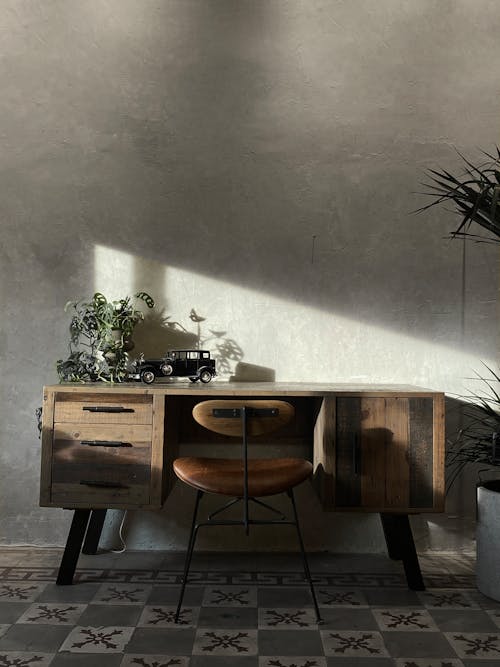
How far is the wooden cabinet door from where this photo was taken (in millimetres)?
2869

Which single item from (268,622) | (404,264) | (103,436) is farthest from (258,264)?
(268,622)

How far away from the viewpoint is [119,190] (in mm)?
3525

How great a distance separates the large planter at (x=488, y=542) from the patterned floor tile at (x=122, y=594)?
143 centimetres

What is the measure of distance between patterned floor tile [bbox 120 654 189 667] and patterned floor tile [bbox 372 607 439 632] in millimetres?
775

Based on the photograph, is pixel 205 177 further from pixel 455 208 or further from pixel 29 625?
pixel 29 625

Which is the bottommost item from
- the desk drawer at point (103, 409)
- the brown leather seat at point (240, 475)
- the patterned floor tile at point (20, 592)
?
the patterned floor tile at point (20, 592)

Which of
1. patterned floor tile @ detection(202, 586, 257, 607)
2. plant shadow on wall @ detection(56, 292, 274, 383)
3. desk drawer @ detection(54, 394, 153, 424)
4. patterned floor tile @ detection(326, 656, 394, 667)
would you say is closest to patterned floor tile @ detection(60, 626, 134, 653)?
patterned floor tile @ detection(202, 586, 257, 607)

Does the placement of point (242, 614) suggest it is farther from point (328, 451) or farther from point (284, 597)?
point (328, 451)

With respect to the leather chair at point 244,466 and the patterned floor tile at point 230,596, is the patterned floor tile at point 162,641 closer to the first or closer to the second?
the leather chair at point 244,466

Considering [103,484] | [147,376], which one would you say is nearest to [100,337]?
[147,376]

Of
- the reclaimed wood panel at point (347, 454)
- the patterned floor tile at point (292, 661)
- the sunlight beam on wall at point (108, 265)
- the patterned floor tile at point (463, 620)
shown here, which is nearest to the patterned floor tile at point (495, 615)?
the patterned floor tile at point (463, 620)

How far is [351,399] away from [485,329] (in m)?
1.05

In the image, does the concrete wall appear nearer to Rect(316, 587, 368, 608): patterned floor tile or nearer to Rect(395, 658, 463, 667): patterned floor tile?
Rect(316, 587, 368, 608): patterned floor tile

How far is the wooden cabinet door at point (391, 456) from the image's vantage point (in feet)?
9.41
